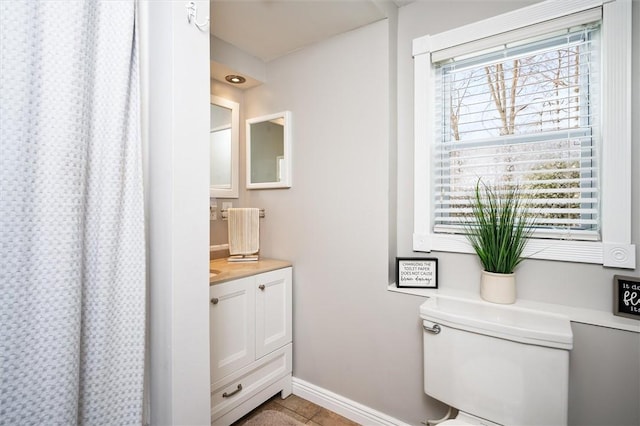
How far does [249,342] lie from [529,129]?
1.81m

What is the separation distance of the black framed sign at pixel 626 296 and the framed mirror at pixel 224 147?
2168mm

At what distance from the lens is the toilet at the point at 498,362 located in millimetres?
1112

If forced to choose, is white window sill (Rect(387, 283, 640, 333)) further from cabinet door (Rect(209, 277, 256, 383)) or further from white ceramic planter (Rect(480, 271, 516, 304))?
cabinet door (Rect(209, 277, 256, 383))

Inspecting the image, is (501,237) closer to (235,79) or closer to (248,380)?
(248,380)

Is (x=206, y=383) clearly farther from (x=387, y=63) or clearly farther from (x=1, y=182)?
(x=387, y=63)

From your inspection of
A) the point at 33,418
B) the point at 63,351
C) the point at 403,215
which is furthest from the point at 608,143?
the point at 33,418

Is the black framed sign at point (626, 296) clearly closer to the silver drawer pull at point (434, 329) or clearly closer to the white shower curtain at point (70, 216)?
the silver drawer pull at point (434, 329)

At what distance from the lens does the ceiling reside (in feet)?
5.33

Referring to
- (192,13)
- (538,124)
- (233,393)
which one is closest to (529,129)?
(538,124)

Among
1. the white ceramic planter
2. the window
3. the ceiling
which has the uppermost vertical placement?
the ceiling

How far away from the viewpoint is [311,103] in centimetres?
203

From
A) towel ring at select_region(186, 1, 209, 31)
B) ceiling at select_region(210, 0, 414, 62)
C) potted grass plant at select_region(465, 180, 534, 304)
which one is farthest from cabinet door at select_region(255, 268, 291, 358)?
ceiling at select_region(210, 0, 414, 62)

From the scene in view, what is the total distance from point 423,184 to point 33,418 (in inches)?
68.3

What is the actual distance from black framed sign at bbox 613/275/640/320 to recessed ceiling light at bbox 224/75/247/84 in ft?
7.55
